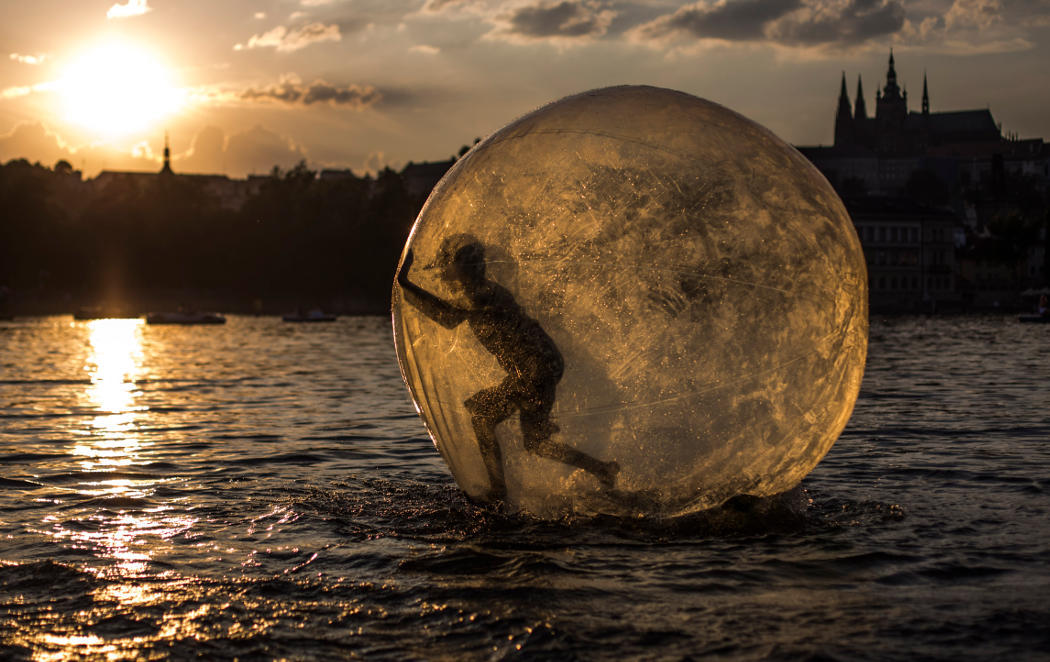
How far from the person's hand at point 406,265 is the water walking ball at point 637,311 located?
0.19m

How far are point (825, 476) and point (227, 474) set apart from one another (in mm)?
5935

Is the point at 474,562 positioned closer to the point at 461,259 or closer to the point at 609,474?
the point at 609,474

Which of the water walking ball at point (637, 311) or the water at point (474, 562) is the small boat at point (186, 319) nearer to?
the water at point (474, 562)

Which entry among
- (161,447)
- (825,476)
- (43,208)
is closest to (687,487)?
(825,476)

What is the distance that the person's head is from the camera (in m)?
8.30

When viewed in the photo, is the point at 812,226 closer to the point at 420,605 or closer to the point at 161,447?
the point at 420,605

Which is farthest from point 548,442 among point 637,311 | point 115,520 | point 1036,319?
point 1036,319

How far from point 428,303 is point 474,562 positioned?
6.39ft

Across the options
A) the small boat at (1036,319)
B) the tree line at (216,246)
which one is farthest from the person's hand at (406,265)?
the tree line at (216,246)

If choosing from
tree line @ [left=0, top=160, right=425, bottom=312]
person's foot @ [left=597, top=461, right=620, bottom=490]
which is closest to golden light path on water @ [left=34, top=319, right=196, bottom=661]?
person's foot @ [left=597, top=461, right=620, bottom=490]

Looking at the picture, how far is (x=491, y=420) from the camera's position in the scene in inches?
329

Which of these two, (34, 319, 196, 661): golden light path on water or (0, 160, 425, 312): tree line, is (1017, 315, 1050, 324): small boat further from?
(34, 319, 196, 661): golden light path on water

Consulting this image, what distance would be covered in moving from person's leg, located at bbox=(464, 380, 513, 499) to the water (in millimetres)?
417

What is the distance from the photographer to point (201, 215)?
5507 inches
